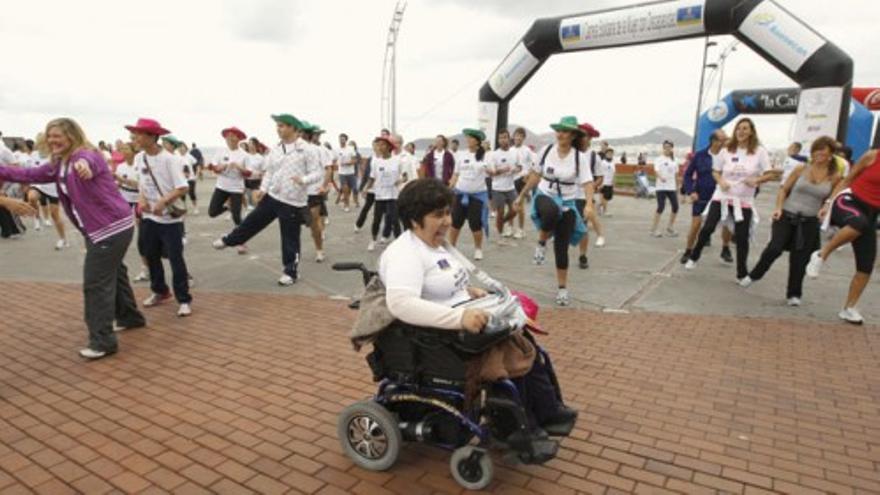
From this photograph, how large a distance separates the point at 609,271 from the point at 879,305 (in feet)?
9.28

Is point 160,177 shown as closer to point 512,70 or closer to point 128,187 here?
point 128,187

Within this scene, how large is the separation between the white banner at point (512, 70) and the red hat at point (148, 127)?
494 inches

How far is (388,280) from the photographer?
7.99 feet

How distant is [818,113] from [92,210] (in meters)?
13.0

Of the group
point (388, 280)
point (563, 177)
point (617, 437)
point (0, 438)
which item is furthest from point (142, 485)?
point (563, 177)

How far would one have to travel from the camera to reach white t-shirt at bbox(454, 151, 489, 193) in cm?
788

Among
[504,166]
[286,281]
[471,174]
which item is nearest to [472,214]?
[471,174]

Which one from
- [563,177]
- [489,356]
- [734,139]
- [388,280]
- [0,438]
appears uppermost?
[734,139]

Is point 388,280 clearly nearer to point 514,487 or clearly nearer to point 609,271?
point 514,487

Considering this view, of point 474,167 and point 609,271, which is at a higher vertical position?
point 474,167

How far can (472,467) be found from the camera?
2.55 meters

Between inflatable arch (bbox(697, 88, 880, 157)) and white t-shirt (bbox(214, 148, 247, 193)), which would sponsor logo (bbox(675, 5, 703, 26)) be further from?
white t-shirt (bbox(214, 148, 247, 193))

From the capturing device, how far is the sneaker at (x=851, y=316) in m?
5.16

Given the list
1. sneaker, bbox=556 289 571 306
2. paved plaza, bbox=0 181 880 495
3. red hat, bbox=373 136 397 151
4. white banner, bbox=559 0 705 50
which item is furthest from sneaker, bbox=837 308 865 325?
white banner, bbox=559 0 705 50
